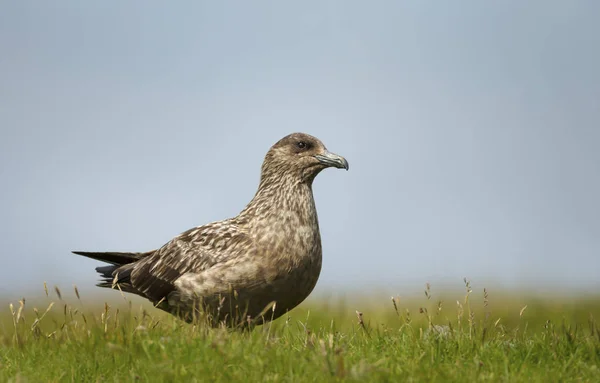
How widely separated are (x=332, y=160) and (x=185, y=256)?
2000 millimetres

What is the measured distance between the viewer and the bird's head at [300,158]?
26.4 feet

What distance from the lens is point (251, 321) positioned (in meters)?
7.38

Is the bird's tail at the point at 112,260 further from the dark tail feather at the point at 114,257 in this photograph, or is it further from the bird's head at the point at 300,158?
the bird's head at the point at 300,158

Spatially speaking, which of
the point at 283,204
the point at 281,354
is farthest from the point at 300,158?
the point at 281,354

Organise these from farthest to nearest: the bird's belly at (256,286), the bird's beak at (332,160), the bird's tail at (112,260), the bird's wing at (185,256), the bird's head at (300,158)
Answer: the bird's tail at (112,260)
the bird's head at (300,158)
the bird's beak at (332,160)
the bird's wing at (185,256)
the bird's belly at (256,286)

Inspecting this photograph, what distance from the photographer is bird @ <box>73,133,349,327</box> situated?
7.37 metres

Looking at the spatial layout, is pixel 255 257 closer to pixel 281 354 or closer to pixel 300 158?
pixel 300 158

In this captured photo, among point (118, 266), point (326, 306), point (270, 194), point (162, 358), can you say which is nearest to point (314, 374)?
point (162, 358)

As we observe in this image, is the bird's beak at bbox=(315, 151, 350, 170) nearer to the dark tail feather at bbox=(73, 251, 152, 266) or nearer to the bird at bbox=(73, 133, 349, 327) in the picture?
the bird at bbox=(73, 133, 349, 327)

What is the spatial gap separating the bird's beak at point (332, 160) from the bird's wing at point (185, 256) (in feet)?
4.01

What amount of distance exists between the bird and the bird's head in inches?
0.4

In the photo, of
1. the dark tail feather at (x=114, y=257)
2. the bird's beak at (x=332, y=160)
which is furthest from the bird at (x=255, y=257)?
the dark tail feather at (x=114, y=257)

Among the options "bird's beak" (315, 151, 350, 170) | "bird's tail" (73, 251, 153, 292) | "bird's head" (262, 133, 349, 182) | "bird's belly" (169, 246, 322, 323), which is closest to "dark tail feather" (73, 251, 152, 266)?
"bird's tail" (73, 251, 153, 292)

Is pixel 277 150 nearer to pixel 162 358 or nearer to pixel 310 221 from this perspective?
pixel 310 221
